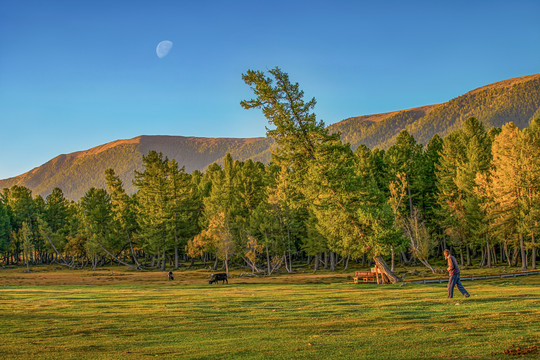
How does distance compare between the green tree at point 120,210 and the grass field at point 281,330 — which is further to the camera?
the green tree at point 120,210

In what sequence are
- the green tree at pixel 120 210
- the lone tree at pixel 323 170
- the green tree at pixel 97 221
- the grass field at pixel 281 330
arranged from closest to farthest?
the grass field at pixel 281 330
the lone tree at pixel 323 170
the green tree at pixel 97 221
the green tree at pixel 120 210

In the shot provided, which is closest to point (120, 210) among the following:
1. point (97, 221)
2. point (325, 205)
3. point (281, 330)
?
point (97, 221)

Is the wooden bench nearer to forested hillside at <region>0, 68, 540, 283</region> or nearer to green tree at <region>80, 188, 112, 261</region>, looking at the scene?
forested hillside at <region>0, 68, 540, 283</region>

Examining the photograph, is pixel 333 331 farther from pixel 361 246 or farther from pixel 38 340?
pixel 361 246

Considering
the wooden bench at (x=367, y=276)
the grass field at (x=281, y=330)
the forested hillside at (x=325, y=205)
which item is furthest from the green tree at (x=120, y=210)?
the grass field at (x=281, y=330)

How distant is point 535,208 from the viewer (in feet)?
135

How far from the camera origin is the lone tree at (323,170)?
103 feet

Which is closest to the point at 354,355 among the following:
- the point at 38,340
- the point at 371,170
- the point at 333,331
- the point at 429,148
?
the point at 333,331

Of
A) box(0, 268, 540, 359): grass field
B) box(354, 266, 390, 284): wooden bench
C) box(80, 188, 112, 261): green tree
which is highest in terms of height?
box(80, 188, 112, 261): green tree

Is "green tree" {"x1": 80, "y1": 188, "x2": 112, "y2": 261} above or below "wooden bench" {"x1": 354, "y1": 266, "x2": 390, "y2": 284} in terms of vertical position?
above

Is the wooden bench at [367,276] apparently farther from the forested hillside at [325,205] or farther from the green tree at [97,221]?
the green tree at [97,221]

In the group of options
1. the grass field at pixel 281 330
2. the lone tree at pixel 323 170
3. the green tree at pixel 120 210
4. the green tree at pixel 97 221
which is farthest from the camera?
the green tree at pixel 120 210

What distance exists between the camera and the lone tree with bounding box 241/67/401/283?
31.4 metres

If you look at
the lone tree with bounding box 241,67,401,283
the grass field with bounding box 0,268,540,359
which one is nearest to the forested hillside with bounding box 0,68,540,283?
the lone tree with bounding box 241,67,401,283
